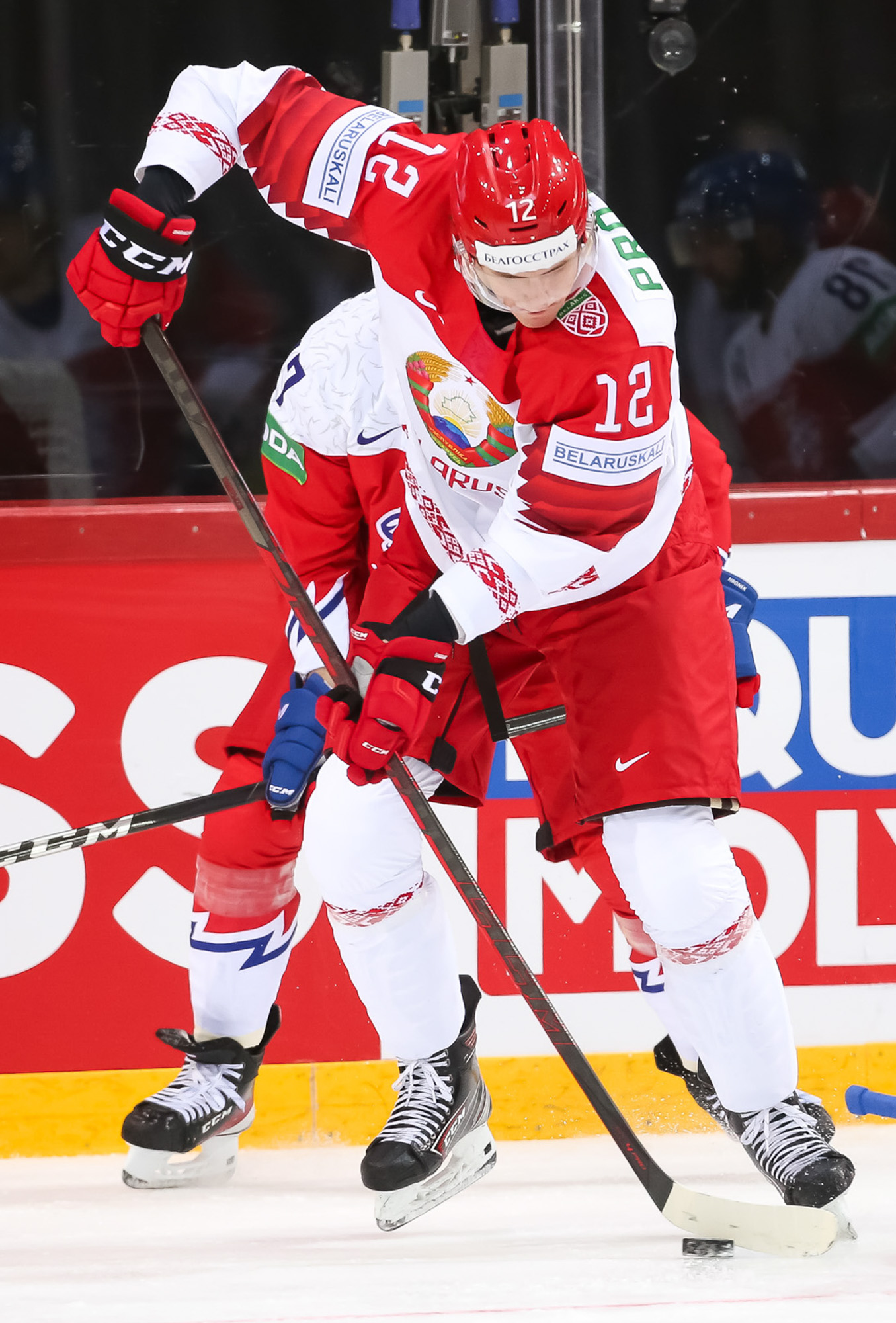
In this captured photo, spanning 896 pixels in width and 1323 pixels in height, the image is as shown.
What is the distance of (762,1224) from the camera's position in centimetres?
201

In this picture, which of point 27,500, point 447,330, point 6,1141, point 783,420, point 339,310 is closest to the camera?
point 447,330

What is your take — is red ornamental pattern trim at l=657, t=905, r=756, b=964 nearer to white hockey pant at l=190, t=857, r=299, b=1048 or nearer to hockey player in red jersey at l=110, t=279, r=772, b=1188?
hockey player in red jersey at l=110, t=279, r=772, b=1188

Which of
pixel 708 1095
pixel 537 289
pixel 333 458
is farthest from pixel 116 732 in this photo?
pixel 537 289

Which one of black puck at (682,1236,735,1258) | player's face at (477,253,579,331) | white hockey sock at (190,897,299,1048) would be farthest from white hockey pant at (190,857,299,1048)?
player's face at (477,253,579,331)

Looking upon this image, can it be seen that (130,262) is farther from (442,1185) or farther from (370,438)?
(442,1185)

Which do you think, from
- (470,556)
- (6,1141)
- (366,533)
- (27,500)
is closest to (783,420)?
(366,533)

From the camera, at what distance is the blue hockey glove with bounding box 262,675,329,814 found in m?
2.21

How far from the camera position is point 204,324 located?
9.98ft

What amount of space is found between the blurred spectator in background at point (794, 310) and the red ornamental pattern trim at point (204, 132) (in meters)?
1.20

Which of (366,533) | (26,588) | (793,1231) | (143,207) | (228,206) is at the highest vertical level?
(143,207)

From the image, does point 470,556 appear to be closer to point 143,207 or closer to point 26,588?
point 143,207

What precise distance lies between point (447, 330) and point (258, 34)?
1.32m

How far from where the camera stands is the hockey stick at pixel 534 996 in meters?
2.00

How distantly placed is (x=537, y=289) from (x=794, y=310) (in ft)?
4.75
